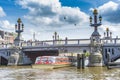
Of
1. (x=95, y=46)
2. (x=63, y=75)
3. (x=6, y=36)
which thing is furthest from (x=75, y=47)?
(x=6, y=36)

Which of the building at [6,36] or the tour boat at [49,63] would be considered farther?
the building at [6,36]

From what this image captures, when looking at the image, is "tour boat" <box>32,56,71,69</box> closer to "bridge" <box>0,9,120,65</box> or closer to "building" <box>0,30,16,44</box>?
"bridge" <box>0,9,120,65</box>

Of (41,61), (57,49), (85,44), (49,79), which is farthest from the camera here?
(57,49)

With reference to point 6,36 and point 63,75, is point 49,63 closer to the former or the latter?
point 63,75

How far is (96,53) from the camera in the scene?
207 ft

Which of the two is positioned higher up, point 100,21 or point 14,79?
point 100,21

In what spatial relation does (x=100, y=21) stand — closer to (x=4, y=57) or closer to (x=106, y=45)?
(x=106, y=45)

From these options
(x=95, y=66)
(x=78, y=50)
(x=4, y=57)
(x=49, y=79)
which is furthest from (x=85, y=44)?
(x=49, y=79)

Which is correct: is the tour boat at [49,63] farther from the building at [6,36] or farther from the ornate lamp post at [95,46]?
the building at [6,36]

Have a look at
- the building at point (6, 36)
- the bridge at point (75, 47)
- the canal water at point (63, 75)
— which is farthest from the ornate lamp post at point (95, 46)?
the building at point (6, 36)

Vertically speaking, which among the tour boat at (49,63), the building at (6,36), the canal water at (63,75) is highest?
the building at (6,36)

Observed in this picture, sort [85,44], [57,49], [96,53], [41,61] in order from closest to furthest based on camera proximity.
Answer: [41,61], [96,53], [85,44], [57,49]

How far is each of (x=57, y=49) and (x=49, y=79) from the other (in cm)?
3601

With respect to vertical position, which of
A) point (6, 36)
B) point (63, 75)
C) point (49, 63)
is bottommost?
point (63, 75)
